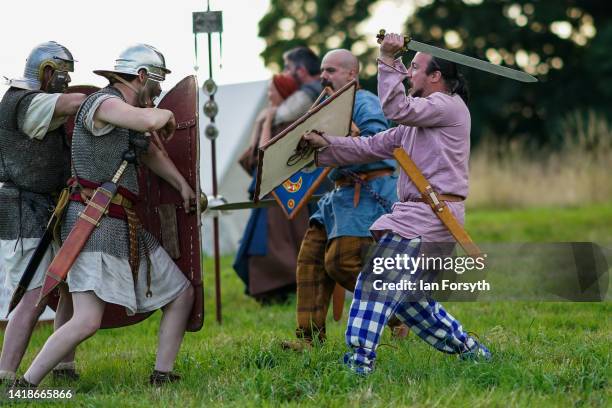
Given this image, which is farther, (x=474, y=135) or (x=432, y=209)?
(x=474, y=135)

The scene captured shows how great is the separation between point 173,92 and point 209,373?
1342 mm

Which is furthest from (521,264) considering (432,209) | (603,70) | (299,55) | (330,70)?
(603,70)

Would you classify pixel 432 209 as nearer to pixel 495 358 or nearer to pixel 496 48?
pixel 495 358

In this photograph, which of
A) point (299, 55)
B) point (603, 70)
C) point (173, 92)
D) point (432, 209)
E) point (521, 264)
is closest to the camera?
point (432, 209)

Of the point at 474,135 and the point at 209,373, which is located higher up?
the point at 209,373

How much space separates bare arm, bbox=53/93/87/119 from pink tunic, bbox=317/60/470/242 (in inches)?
53.2

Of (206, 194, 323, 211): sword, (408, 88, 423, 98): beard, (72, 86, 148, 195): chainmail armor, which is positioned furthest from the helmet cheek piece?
(408, 88, 423, 98): beard

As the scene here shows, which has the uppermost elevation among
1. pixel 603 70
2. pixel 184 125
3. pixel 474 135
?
pixel 184 125

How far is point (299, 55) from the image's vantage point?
7848 millimetres

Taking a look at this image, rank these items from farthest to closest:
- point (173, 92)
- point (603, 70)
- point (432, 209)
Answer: point (603, 70) → point (173, 92) → point (432, 209)

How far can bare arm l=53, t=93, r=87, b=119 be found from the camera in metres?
4.86

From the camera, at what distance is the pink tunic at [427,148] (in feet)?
15.4

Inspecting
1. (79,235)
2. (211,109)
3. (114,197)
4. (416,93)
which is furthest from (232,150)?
(79,235)

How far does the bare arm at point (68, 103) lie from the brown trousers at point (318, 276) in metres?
1.53
